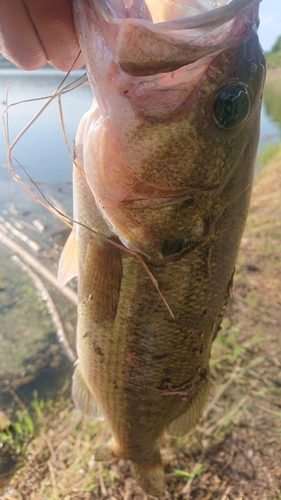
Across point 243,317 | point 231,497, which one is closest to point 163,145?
point 231,497

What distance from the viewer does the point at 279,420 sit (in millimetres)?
3303

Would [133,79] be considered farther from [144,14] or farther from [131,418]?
[131,418]

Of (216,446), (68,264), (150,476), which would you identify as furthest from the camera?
(216,446)

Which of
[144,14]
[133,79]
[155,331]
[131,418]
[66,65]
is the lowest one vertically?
[131,418]

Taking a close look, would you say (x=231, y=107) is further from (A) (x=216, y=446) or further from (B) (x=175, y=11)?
(A) (x=216, y=446)

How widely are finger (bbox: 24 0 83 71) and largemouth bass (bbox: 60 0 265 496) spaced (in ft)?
0.21

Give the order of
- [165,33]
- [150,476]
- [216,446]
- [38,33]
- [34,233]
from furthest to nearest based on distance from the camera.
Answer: [34,233], [216,446], [150,476], [38,33], [165,33]

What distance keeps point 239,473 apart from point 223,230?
7.51 feet

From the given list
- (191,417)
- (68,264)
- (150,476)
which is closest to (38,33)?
(68,264)

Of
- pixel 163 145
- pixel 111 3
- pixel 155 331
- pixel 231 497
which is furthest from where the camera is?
pixel 231 497

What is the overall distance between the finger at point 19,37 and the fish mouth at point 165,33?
28 cm

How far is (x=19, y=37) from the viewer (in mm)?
1196

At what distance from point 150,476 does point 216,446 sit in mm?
973

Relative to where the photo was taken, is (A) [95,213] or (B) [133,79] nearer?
(B) [133,79]
